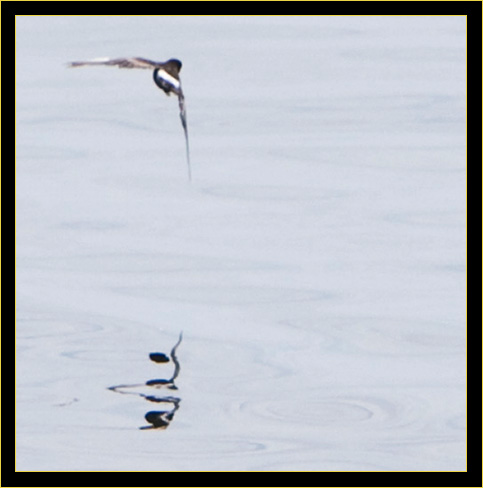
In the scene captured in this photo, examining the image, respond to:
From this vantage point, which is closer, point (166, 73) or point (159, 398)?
point (159, 398)

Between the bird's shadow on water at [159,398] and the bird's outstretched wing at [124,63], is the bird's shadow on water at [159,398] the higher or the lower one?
the lower one

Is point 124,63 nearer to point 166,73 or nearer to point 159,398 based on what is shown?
point 166,73

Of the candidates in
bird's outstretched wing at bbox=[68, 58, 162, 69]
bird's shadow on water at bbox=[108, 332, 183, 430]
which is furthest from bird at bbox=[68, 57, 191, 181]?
bird's shadow on water at bbox=[108, 332, 183, 430]

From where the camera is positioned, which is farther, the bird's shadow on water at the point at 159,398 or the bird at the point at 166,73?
the bird at the point at 166,73

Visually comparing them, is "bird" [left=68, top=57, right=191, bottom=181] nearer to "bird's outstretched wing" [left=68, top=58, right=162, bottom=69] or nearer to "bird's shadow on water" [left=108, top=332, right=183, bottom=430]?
"bird's outstretched wing" [left=68, top=58, right=162, bottom=69]

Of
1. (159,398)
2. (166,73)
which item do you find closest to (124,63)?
(166,73)

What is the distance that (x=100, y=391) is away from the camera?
6578mm

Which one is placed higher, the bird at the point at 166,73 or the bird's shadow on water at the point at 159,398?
the bird at the point at 166,73

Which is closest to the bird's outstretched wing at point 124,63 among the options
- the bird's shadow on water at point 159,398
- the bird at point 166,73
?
the bird at point 166,73

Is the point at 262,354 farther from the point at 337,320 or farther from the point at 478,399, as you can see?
the point at 478,399

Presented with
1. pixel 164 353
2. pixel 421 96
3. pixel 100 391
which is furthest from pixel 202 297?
pixel 421 96

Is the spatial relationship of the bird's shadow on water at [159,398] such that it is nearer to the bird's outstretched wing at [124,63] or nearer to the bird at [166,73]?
the bird at [166,73]

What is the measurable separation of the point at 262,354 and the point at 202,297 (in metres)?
0.94

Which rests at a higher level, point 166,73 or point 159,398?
point 166,73
